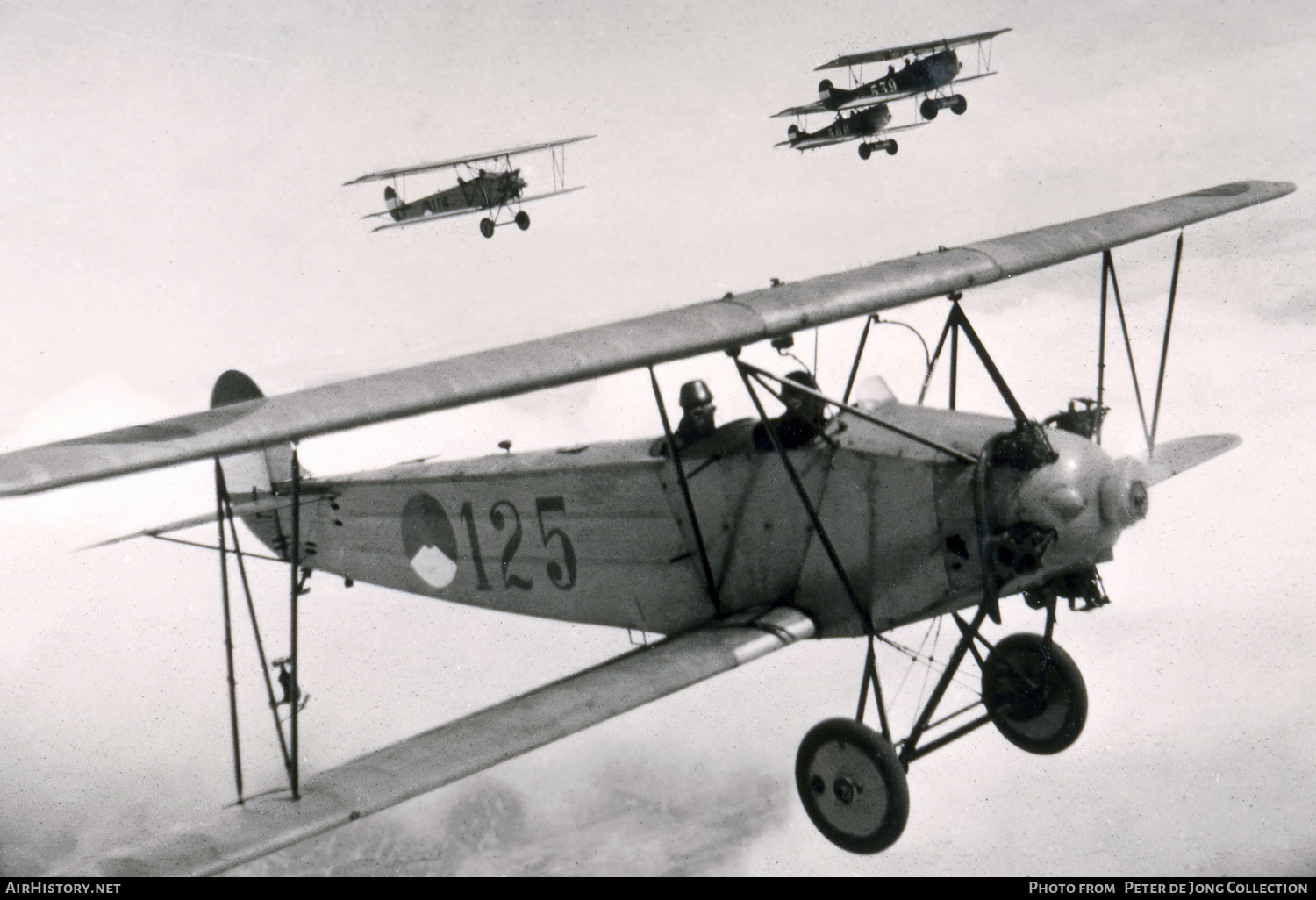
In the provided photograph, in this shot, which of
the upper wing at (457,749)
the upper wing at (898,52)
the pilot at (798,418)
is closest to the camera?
the upper wing at (457,749)

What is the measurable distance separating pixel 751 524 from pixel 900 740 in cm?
174

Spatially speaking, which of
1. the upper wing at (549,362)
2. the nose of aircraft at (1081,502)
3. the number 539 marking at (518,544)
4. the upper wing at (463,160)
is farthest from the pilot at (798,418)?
the upper wing at (463,160)

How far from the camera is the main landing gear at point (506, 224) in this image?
1847cm

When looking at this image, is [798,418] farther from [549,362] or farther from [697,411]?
[549,362]

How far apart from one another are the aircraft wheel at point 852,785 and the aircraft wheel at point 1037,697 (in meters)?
1.27

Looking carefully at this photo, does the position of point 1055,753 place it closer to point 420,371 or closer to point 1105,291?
point 1105,291

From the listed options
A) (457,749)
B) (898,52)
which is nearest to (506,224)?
(898,52)

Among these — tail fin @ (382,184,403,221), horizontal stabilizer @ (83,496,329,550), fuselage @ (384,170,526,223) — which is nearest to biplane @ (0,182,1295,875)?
horizontal stabilizer @ (83,496,329,550)

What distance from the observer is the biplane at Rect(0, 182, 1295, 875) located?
17.1 feet

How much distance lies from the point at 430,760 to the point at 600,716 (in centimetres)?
98

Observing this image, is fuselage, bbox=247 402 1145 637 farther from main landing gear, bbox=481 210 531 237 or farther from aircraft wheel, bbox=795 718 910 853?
main landing gear, bbox=481 210 531 237

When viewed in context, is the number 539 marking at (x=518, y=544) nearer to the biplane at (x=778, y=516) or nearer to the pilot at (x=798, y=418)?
the biplane at (x=778, y=516)

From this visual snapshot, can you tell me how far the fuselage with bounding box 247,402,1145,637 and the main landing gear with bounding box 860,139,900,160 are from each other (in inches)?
387
